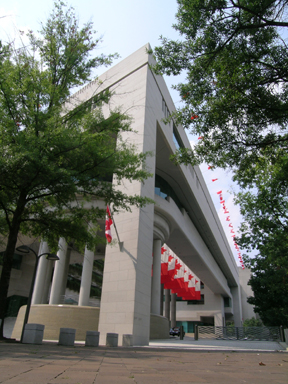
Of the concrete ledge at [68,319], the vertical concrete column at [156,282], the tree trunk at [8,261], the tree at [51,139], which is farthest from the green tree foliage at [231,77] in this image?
the vertical concrete column at [156,282]

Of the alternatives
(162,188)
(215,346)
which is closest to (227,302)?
(162,188)

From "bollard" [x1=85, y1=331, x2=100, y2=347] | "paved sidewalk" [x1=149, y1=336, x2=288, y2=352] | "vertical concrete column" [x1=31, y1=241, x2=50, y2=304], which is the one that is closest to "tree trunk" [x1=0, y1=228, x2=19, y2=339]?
"bollard" [x1=85, y1=331, x2=100, y2=347]

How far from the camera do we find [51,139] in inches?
384

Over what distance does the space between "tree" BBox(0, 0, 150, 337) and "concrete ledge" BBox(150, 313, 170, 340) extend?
1233 centimetres

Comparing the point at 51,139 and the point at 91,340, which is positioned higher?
the point at 51,139

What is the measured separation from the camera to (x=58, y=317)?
1741 cm

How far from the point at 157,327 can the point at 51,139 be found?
1767 centimetres

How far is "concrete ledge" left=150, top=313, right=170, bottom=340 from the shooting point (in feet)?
70.0

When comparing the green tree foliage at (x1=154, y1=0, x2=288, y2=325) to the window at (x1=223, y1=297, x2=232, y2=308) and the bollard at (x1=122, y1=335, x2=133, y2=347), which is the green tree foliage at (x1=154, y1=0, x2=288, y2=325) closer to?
the bollard at (x1=122, y1=335, x2=133, y2=347)

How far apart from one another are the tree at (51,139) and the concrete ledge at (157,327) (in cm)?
1233

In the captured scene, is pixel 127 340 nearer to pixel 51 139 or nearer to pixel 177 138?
pixel 51 139

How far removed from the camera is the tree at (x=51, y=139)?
9703 mm

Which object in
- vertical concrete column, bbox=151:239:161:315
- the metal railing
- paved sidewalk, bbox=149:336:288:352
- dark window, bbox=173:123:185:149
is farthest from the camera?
the metal railing

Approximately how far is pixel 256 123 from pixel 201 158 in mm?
2562
